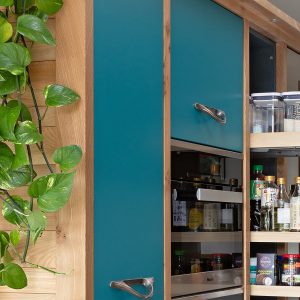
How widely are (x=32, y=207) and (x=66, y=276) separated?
18 centimetres

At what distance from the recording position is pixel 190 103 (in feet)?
7.93

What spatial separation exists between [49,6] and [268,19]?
1.35 m

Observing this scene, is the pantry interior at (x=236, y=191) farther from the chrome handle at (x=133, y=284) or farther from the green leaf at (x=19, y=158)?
the green leaf at (x=19, y=158)

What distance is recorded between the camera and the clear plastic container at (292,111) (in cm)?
286

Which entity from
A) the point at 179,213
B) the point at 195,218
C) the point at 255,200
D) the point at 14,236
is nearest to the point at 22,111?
the point at 14,236

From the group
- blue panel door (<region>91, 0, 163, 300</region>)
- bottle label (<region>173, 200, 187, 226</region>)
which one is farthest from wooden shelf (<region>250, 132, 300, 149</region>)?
blue panel door (<region>91, 0, 163, 300</region>)

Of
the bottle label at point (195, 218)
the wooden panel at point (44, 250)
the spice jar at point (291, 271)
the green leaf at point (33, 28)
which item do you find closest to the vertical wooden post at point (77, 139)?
the wooden panel at point (44, 250)

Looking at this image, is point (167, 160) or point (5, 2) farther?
point (167, 160)

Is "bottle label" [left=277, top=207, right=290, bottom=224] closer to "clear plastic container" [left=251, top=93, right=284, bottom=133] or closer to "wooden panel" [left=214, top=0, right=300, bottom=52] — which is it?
"clear plastic container" [left=251, top=93, right=284, bottom=133]

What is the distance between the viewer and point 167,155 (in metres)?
Answer: 2.23

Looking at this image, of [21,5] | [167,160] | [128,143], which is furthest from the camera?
[167,160]

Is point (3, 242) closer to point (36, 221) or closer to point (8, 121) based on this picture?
point (36, 221)

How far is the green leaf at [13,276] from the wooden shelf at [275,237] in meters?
1.31

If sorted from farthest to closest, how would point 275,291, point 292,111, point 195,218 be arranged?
point 292,111, point 275,291, point 195,218
